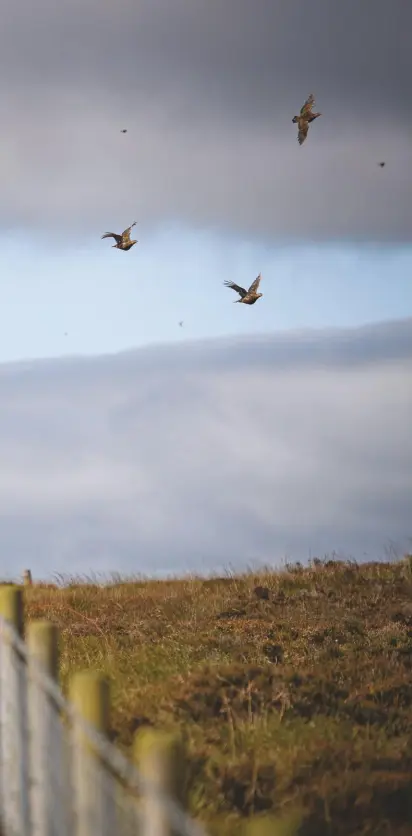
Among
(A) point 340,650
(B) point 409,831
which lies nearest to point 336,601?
(A) point 340,650

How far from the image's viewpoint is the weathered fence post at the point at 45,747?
510cm

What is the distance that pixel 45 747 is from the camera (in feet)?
17.0

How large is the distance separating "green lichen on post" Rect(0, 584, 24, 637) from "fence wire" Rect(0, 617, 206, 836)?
0.21 ft

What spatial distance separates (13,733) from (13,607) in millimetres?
930

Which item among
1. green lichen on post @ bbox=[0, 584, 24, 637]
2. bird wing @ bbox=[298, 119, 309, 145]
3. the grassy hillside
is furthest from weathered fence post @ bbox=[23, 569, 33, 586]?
green lichen on post @ bbox=[0, 584, 24, 637]

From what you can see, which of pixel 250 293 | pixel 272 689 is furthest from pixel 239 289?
pixel 272 689

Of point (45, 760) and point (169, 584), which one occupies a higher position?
point (169, 584)

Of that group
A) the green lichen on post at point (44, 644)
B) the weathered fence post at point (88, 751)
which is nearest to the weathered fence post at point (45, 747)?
the green lichen on post at point (44, 644)

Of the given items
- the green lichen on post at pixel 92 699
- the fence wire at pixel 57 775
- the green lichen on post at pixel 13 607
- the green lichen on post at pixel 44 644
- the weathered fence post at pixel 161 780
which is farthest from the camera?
the green lichen on post at pixel 13 607

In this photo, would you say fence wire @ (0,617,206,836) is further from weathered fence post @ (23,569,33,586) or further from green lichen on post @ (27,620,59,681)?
weathered fence post @ (23,569,33,586)

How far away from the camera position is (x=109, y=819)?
4117mm

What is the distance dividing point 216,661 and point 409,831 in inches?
155

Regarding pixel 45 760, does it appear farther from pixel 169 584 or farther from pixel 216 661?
pixel 169 584

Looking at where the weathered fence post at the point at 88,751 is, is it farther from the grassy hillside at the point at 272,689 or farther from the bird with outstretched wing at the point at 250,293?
the bird with outstretched wing at the point at 250,293
